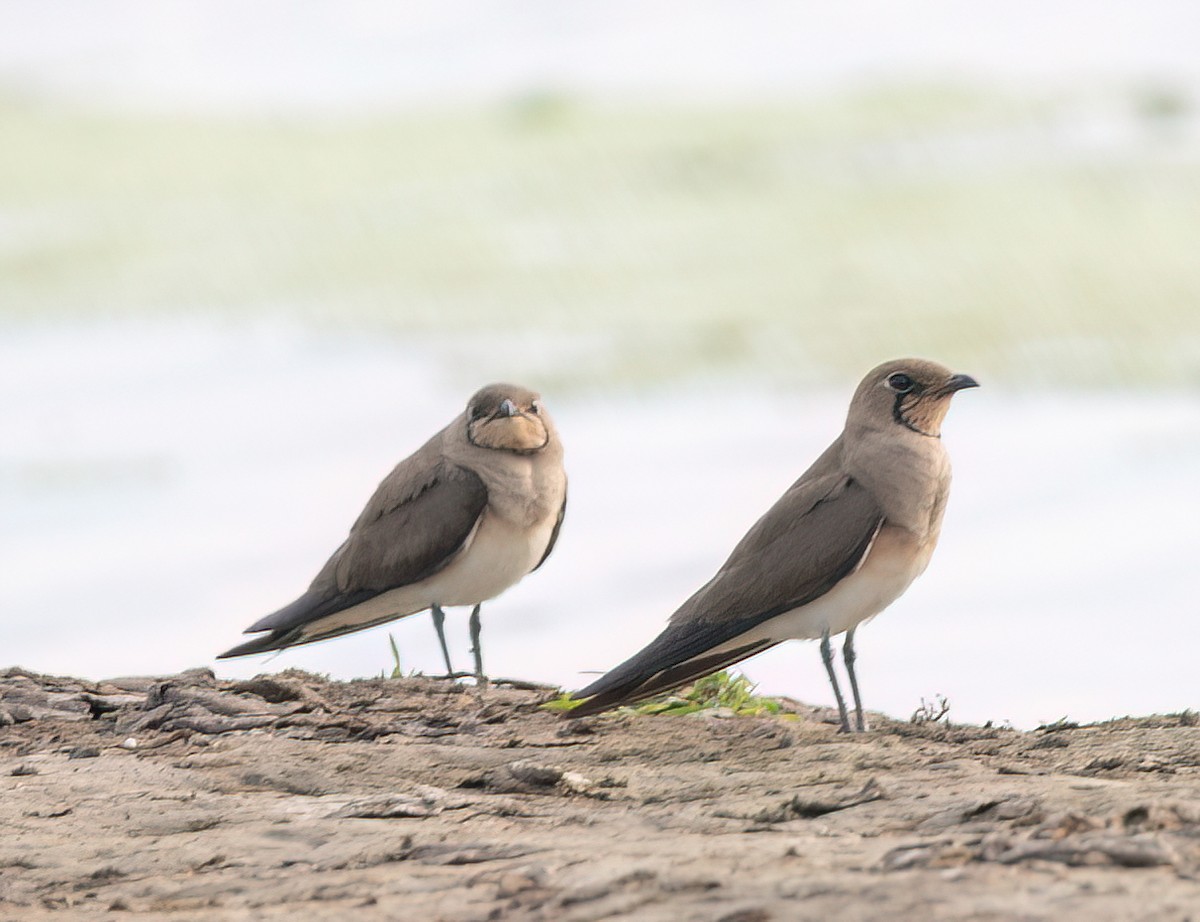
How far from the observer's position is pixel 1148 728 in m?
5.44

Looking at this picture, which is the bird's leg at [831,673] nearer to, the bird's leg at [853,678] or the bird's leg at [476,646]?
the bird's leg at [853,678]

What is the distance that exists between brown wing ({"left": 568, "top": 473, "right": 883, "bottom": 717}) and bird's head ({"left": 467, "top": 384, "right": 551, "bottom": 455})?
4.06 ft

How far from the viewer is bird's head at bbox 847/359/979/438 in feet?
18.5

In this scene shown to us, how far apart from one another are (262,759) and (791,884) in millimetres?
2255

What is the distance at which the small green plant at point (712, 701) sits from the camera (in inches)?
229

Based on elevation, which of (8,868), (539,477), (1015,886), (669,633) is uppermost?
(539,477)

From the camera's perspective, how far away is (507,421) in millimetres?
6508

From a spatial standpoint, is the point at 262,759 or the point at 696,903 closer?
the point at 696,903

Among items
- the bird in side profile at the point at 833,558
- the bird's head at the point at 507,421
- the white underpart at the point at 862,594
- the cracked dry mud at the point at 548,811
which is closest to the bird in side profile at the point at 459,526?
the bird's head at the point at 507,421

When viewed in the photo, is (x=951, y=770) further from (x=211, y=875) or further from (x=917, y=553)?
(x=211, y=875)

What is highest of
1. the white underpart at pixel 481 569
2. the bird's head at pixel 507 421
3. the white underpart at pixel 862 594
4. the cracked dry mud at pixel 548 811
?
the bird's head at pixel 507 421

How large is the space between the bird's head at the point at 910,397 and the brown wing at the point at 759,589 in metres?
0.27

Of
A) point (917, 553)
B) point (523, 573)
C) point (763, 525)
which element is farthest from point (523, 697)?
point (917, 553)

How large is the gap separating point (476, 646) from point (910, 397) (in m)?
2.01
